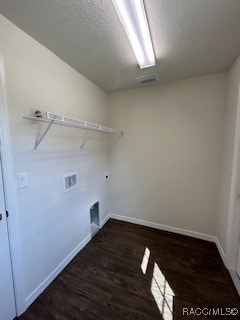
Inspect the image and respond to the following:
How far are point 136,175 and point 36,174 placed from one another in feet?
5.76

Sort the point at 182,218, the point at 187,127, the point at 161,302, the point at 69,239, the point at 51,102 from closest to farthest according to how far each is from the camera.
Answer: the point at 161,302 < the point at 51,102 < the point at 69,239 < the point at 187,127 < the point at 182,218

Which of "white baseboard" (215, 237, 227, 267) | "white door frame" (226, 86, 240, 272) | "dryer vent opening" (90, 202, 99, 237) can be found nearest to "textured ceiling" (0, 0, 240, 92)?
"white door frame" (226, 86, 240, 272)

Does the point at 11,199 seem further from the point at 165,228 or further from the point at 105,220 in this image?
the point at 165,228

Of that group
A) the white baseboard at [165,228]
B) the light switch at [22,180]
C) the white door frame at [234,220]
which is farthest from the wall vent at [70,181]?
the white door frame at [234,220]

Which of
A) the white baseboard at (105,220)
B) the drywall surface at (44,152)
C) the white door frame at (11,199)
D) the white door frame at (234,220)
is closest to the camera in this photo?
the white door frame at (11,199)

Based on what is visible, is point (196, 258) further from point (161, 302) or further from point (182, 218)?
point (161, 302)

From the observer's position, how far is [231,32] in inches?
53.4

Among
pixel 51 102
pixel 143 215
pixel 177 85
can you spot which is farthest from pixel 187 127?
pixel 51 102

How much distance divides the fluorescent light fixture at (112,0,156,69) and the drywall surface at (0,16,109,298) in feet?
2.93

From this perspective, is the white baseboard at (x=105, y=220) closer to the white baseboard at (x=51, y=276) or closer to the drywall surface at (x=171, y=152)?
the drywall surface at (x=171, y=152)

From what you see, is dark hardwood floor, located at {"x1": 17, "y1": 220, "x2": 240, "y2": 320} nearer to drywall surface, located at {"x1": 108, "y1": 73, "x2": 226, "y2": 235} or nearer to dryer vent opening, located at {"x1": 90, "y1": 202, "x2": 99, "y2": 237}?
dryer vent opening, located at {"x1": 90, "y1": 202, "x2": 99, "y2": 237}

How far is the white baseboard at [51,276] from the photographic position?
4.82 feet

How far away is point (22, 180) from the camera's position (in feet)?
4.44

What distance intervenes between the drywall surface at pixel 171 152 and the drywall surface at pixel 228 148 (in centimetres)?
12
